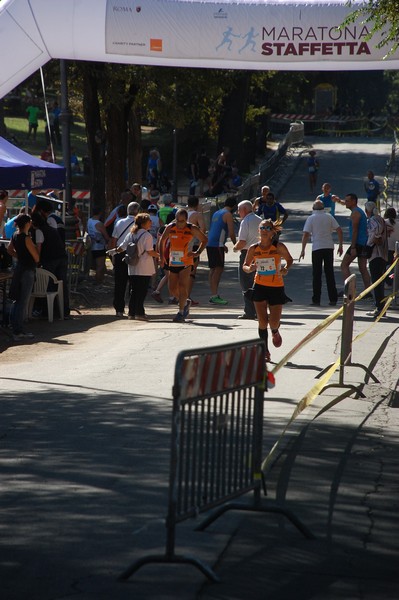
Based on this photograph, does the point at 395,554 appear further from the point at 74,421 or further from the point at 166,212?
the point at 166,212

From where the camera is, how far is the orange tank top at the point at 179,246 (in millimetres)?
17641

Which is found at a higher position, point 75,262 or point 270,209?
point 270,209

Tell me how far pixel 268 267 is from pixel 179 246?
14.7 ft

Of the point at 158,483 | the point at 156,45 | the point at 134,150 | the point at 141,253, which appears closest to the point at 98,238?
the point at 141,253

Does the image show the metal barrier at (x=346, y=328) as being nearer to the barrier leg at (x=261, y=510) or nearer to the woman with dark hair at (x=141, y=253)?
the barrier leg at (x=261, y=510)

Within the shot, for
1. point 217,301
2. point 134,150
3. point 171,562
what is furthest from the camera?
point 134,150

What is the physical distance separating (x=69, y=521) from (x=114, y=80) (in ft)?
69.4

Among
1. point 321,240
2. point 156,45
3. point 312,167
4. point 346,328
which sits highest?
point 156,45

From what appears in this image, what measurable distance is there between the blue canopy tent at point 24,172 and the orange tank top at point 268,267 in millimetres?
5323

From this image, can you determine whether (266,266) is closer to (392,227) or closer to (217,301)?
(217,301)

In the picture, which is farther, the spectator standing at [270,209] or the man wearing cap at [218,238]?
the spectator standing at [270,209]

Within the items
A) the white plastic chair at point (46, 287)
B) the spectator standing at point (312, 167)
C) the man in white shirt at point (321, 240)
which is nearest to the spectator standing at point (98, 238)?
the white plastic chair at point (46, 287)

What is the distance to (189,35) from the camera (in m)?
16.9

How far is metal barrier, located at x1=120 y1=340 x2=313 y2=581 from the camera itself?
237 inches
